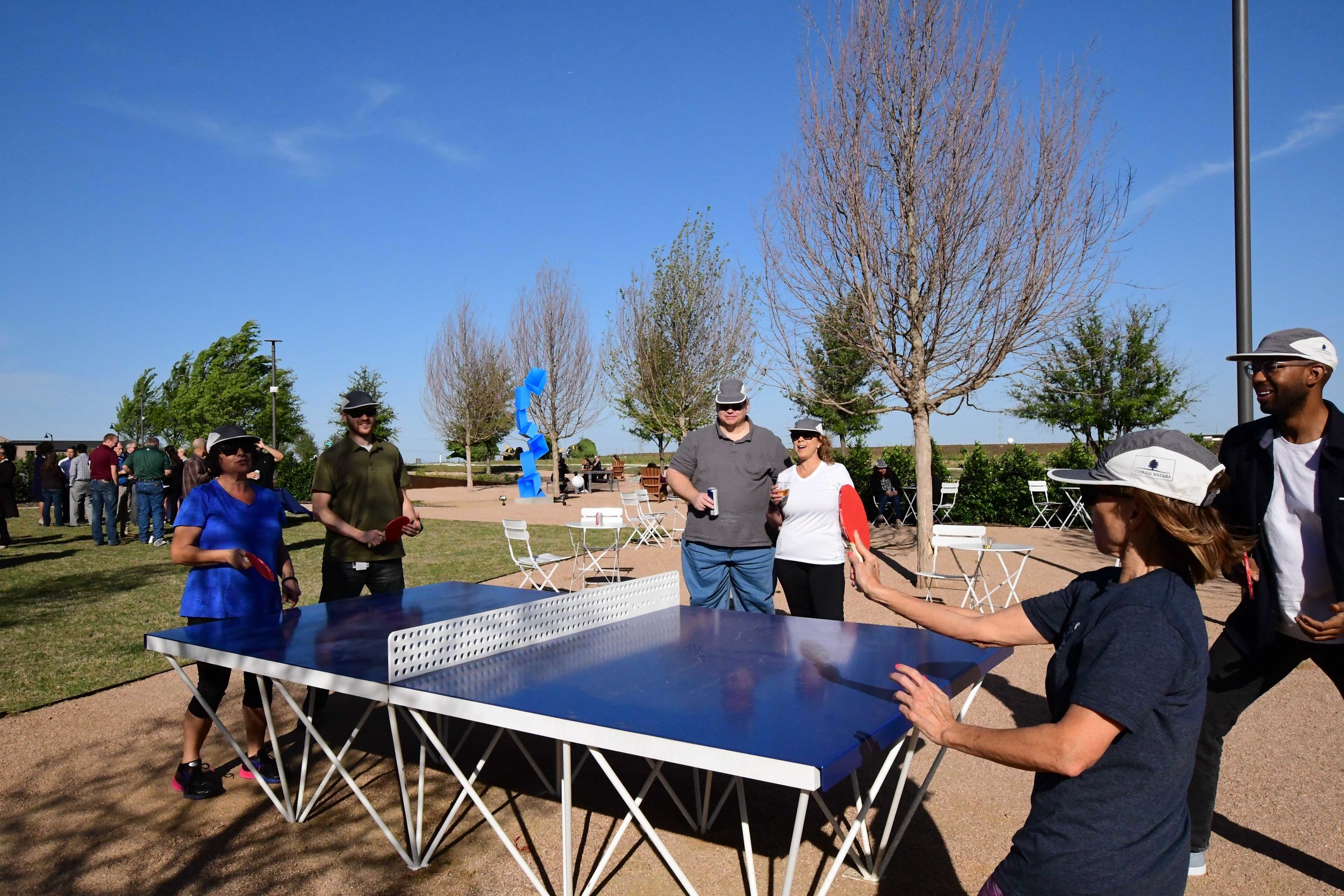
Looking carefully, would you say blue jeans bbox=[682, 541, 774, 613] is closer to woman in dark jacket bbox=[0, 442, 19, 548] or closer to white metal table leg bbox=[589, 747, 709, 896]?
white metal table leg bbox=[589, 747, 709, 896]

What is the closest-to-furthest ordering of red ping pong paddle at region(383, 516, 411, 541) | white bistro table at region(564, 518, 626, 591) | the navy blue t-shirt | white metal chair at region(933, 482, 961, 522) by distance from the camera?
the navy blue t-shirt → red ping pong paddle at region(383, 516, 411, 541) → white bistro table at region(564, 518, 626, 591) → white metal chair at region(933, 482, 961, 522)

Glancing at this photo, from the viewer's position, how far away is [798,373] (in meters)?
11.4

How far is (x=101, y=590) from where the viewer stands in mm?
10414

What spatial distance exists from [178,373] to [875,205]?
151 feet

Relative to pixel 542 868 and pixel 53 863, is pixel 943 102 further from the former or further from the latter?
pixel 53 863

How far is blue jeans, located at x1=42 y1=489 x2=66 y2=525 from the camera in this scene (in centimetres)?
1903

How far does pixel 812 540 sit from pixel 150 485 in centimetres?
1384

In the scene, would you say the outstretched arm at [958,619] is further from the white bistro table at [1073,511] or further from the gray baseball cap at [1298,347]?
the white bistro table at [1073,511]

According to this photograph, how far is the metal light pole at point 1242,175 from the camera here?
4922 mm

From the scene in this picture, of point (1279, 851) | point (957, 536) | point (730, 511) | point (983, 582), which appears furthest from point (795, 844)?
point (983, 582)

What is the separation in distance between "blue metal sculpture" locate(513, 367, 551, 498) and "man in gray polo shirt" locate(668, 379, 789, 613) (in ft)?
65.0

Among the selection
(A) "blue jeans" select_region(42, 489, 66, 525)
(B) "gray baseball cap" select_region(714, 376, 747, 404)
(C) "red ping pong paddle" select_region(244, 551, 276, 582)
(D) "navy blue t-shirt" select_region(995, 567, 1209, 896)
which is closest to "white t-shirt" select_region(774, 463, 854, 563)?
(B) "gray baseball cap" select_region(714, 376, 747, 404)

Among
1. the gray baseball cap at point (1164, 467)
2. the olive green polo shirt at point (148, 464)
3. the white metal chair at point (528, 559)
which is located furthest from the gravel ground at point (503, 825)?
the olive green polo shirt at point (148, 464)

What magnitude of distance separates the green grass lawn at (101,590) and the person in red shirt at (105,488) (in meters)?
0.33
